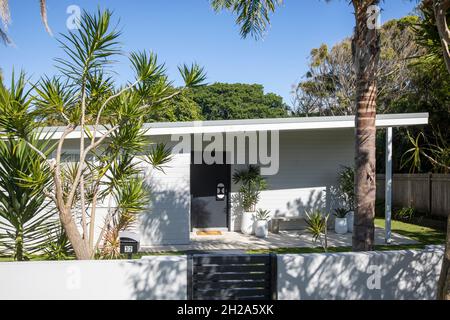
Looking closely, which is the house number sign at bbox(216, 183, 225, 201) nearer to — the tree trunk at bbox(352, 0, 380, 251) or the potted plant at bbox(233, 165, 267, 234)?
the potted plant at bbox(233, 165, 267, 234)

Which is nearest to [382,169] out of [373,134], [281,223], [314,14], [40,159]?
[314,14]

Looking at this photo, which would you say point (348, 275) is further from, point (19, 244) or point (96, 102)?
point (19, 244)

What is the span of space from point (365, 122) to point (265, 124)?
13.3 ft

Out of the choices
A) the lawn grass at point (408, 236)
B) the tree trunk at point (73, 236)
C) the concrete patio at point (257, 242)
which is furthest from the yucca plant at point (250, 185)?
the tree trunk at point (73, 236)

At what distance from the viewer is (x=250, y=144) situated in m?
12.1

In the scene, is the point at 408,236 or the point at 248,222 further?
the point at 248,222

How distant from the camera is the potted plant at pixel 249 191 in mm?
11689

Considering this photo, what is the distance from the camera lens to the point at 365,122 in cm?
608

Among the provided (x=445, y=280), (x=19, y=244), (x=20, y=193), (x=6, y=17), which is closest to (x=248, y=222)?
(x=19, y=244)

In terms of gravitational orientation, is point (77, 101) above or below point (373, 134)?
above

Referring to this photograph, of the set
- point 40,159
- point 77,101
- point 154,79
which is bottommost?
point 40,159

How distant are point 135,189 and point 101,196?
86 cm

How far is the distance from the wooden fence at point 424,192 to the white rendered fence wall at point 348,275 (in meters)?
9.15
